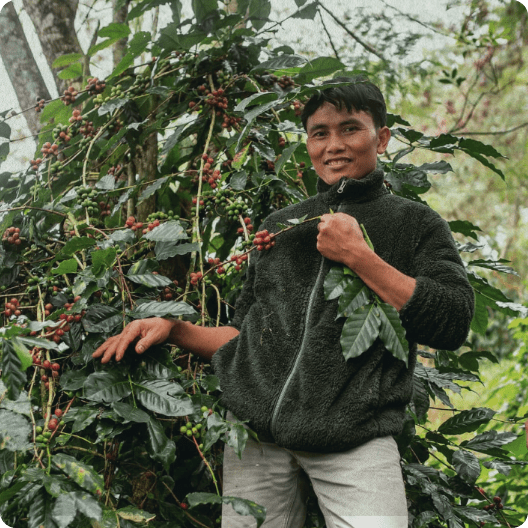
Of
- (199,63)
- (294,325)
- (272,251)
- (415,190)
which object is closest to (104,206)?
(199,63)

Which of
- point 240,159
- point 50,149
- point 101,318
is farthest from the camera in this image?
point 50,149

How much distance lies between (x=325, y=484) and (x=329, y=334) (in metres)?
0.33

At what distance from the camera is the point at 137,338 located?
140 centimetres

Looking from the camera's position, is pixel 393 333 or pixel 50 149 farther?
pixel 50 149

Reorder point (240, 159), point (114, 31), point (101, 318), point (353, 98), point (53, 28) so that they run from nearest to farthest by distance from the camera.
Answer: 1. point (101, 318)
2. point (353, 98)
3. point (240, 159)
4. point (114, 31)
5. point (53, 28)

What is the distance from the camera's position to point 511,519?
1859mm

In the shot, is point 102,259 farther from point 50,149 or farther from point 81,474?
point 50,149

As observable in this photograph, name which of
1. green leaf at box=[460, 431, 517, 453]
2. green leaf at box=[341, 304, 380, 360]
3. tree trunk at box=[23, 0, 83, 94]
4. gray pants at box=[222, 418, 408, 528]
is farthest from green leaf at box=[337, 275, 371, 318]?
tree trunk at box=[23, 0, 83, 94]

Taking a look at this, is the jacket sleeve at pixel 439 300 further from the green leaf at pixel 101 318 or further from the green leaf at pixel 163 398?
the green leaf at pixel 101 318

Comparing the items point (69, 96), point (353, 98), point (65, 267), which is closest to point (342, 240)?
point (353, 98)

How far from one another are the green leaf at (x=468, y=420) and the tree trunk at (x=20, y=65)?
6.77 feet

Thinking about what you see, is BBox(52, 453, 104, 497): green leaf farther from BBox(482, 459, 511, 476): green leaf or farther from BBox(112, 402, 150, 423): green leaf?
BBox(482, 459, 511, 476): green leaf

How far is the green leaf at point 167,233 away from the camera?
146 cm

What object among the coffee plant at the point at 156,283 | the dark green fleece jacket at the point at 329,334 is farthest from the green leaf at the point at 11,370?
the dark green fleece jacket at the point at 329,334
